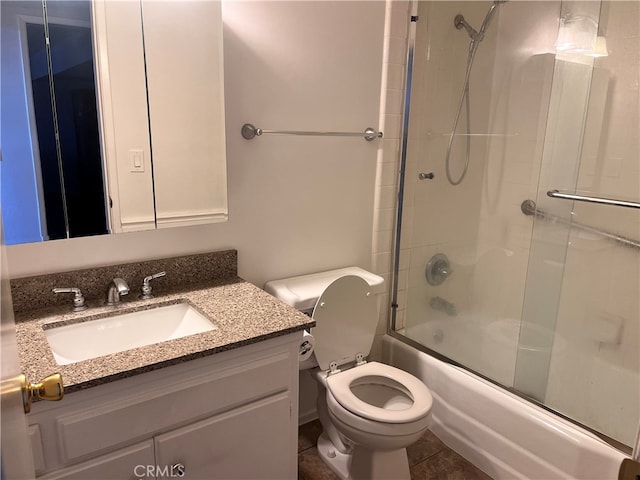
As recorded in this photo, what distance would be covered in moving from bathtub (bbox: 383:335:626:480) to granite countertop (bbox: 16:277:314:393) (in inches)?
38.1

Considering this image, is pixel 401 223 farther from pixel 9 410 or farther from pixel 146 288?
pixel 9 410

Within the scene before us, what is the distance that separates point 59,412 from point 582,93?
88.2 inches

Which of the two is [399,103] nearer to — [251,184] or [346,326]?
[251,184]

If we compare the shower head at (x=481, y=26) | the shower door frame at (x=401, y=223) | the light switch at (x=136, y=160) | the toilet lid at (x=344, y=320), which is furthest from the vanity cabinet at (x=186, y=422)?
the shower head at (x=481, y=26)

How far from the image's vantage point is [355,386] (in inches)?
76.3

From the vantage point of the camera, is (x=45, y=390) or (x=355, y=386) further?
(x=355, y=386)

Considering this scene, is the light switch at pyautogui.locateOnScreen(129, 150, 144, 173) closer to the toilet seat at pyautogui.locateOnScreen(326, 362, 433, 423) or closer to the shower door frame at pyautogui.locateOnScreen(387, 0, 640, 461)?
the toilet seat at pyautogui.locateOnScreen(326, 362, 433, 423)

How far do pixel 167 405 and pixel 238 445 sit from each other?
289 millimetres

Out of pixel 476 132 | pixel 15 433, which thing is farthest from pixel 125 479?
pixel 476 132

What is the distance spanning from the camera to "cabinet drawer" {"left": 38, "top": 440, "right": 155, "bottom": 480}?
112 centimetres

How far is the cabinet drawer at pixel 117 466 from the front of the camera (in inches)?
44.1

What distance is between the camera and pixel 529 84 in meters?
2.20

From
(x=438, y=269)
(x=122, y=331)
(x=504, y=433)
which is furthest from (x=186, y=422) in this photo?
(x=438, y=269)

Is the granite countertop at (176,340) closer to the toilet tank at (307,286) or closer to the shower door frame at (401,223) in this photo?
the toilet tank at (307,286)
